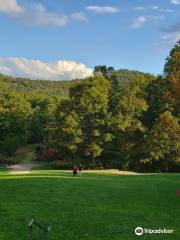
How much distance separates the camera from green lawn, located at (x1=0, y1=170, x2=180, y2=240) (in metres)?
14.6

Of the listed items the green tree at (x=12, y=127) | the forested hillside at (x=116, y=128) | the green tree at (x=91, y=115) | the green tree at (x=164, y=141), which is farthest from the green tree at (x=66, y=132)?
the green tree at (x=164, y=141)

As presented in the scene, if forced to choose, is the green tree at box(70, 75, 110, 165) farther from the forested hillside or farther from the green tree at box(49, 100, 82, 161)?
the green tree at box(49, 100, 82, 161)

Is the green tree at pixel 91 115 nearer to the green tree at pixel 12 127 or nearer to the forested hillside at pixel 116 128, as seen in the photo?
the forested hillside at pixel 116 128

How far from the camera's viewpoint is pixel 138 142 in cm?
5734

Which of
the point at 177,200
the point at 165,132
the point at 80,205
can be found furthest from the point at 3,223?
the point at 165,132

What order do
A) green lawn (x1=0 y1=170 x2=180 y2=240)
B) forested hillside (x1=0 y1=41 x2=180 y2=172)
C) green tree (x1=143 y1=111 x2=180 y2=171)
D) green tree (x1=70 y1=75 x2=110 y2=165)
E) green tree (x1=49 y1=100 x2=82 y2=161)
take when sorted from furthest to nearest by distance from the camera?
green tree (x1=70 y1=75 x2=110 y2=165)
green tree (x1=49 y1=100 x2=82 y2=161)
forested hillside (x1=0 y1=41 x2=180 y2=172)
green tree (x1=143 y1=111 x2=180 y2=171)
green lawn (x1=0 y1=170 x2=180 y2=240)

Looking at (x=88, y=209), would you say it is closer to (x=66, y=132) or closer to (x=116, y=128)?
(x=66, y=132)

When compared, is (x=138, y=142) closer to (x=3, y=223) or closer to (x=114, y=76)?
(x=114, y=76)

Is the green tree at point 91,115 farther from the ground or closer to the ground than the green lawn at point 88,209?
farther from the ground

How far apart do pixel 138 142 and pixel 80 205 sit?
126 ft

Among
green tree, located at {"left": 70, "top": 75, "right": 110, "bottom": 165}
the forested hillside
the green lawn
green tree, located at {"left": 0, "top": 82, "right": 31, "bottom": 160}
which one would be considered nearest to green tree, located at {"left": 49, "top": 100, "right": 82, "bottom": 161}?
the forested hillside

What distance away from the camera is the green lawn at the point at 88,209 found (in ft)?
47.8

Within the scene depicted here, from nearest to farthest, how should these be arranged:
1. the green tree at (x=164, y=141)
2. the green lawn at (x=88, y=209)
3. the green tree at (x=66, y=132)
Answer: the green lawn at (x=88, y=209) → the green tree at (x=164, y=141) → the green tree at (x=66, y=132)

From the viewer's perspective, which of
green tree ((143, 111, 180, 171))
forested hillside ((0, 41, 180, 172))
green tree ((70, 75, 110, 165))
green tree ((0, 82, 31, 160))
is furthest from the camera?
green tree ((0, 82, 31, 160))
